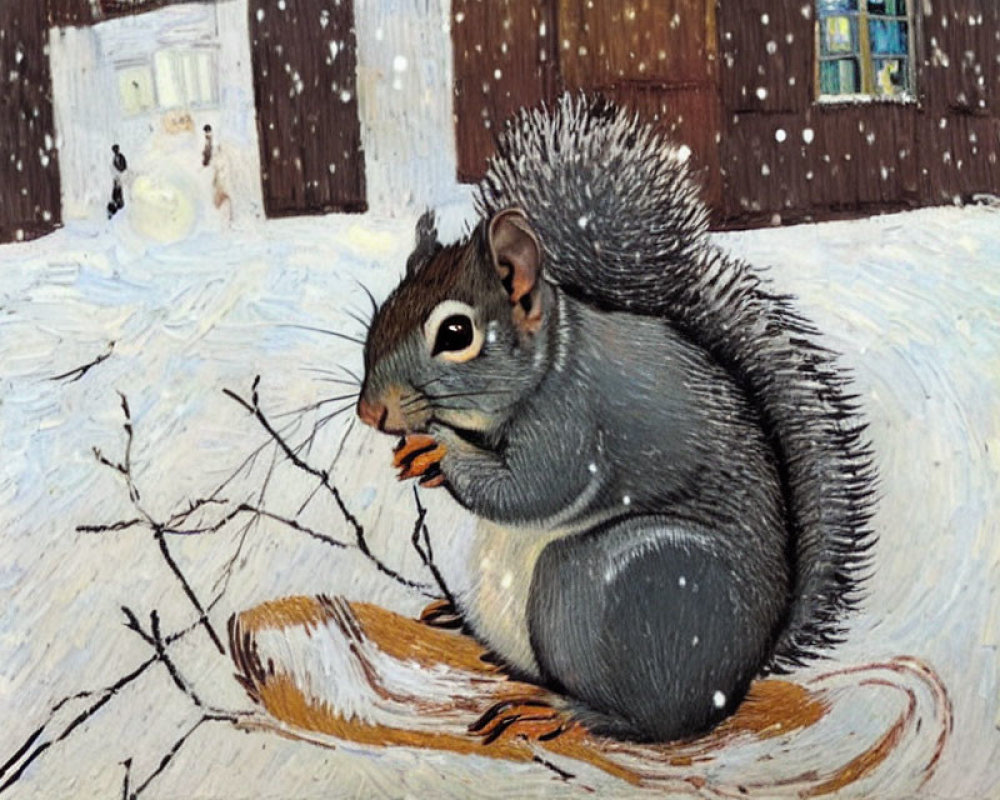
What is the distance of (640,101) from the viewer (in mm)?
1324

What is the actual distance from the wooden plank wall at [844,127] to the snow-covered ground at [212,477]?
Answer: 0.07 m

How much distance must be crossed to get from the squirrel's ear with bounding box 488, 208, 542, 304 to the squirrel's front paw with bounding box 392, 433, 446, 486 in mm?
206

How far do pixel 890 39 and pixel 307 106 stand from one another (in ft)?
2.63

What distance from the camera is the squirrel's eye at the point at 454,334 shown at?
1.21 metres

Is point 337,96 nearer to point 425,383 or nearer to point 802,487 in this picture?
point 425,383

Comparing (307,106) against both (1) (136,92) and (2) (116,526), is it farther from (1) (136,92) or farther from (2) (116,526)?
(2) (116,526)

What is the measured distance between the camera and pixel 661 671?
1.27 m

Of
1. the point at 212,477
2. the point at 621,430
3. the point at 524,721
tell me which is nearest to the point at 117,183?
the point at 212,477

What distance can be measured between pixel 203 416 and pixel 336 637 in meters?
0.34

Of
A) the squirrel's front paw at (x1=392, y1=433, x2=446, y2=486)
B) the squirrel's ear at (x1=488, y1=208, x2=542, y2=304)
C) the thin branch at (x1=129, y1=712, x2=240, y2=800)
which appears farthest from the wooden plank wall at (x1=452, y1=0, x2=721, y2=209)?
the thin branch at (x1=129, y1=712, x2=240, y2=800)

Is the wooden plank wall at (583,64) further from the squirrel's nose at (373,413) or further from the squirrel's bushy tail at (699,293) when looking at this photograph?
the squirrel's nose at (373,413)

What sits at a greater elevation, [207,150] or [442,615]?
[207,150]

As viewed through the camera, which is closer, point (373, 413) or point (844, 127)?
point (373, 413)

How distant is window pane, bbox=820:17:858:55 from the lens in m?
1.38
